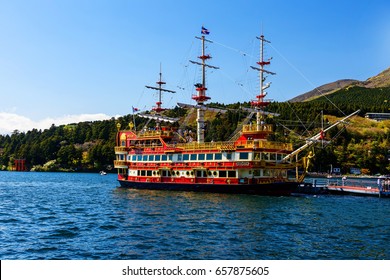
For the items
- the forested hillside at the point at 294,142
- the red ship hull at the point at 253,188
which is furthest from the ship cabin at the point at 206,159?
the forested hillside at the point at 294,142

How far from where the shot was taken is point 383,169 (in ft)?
446

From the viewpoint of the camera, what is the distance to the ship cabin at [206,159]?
53281 mm

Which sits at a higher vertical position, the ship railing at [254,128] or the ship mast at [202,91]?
the ship mast at [202,91]

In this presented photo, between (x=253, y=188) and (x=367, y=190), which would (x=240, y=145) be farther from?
(x=367, y=190)

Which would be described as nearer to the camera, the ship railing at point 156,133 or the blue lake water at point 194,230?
the blue lake water at point 194,230

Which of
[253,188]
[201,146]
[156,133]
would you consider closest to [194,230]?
[253,188]

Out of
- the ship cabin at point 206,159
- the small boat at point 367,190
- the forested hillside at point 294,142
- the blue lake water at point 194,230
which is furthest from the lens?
the forested hillside at point 294,142

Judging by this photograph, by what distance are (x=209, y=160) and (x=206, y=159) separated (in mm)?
526

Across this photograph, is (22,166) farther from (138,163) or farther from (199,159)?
(199,159)

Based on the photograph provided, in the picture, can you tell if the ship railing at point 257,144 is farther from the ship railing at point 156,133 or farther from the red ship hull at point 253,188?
the ship railing at point 156,133

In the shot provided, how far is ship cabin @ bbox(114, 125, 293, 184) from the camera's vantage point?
53.3 meters

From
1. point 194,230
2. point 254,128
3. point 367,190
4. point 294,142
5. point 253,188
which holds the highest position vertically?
point 294,142

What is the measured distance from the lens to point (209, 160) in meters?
56.3

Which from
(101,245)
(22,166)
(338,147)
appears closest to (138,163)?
(101,245)
